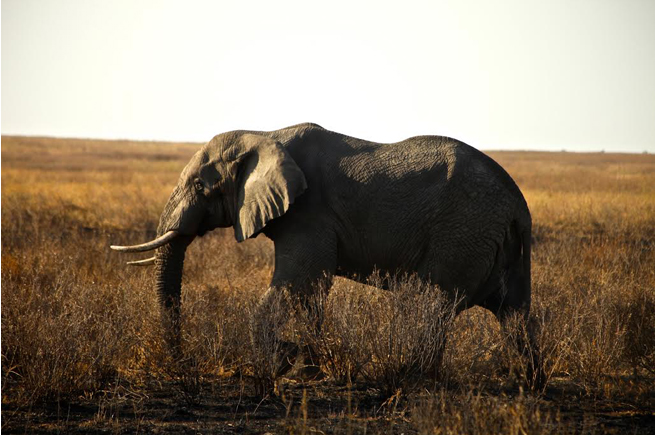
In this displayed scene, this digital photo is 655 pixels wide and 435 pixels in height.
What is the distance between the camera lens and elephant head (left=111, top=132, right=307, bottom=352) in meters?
7.89

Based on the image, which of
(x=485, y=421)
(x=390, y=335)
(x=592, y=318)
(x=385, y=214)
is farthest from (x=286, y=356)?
(x=592, y=318)

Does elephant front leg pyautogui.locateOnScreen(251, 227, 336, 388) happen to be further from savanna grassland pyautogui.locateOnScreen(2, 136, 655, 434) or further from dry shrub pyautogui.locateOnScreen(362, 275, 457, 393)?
dry shrub pyautogui.locateOnScreen(362, 275, 457, 393)

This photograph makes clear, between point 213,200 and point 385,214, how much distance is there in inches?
73.4

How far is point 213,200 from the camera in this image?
27.3 feet

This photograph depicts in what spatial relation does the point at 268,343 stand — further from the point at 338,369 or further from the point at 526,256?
the point at 526,256

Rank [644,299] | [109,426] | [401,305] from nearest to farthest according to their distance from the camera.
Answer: [109,426] < [401,305] < [644,299]

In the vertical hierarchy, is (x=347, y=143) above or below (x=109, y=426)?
above

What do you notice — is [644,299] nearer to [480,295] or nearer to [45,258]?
[480,295]

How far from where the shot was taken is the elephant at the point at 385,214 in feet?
24.6

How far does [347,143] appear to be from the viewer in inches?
317

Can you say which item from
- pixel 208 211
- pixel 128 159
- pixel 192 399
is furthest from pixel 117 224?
pixel 128 159

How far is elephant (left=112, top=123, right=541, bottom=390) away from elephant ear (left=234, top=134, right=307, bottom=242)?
1cm

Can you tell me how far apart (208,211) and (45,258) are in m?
3.93

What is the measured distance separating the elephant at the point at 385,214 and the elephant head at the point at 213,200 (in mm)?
23
